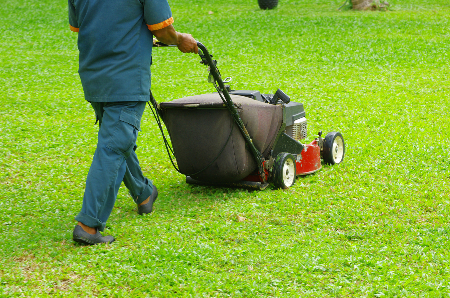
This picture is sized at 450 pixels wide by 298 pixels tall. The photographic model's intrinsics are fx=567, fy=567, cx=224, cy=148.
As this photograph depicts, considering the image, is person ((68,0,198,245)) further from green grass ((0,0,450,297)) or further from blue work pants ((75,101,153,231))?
green grass ((0,0,450,297))

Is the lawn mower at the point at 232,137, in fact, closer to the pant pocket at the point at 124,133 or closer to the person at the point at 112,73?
the person at the point at 112,73

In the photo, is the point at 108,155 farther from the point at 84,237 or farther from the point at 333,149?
the point at 333,149

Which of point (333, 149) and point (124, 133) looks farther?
point (333, 149)

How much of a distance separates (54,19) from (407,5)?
1318 centimetres

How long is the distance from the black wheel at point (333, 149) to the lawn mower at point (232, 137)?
0.40 meters

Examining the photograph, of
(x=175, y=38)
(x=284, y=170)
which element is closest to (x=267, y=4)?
(x=284, y=170)

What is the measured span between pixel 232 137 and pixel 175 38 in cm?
106

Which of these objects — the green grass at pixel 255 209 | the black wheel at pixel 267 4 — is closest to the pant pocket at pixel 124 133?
the green grass at pixel 255 209

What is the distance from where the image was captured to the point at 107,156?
3.85 m

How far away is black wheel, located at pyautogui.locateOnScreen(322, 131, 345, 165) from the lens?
5.81m

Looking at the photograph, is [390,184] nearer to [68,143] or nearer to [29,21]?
[68,143]

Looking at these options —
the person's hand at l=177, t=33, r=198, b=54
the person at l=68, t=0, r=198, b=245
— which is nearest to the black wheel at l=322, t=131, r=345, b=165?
the person's hand at l=177, t=33, r=198, b=54

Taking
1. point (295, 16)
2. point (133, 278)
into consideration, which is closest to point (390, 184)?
point (133, 278)

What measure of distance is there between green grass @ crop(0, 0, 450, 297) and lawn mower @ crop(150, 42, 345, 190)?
7.6 inches
